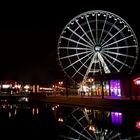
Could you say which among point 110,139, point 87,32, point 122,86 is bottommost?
point 110,139

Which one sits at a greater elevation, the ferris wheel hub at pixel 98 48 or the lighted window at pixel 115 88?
the ferris wheel hub at pixel 98 48

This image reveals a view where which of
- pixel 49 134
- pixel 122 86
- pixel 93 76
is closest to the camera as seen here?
pixel 49 134

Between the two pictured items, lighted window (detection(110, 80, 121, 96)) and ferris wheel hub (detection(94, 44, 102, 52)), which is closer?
ferris wheel hub (detection(94, 44, 102, 52))

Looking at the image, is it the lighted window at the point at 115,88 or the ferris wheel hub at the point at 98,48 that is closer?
the ferris wheel hub at the point at 98,48

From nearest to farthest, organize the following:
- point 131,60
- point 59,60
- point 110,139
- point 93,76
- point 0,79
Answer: point 110,139 < point 59,60 < point 93,76 < point 131,60 < point 0,79

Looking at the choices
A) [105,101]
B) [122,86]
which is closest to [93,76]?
[122,86]

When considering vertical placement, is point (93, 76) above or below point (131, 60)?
below

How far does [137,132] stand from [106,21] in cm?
2891

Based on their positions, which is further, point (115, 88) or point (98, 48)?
point (115, 88)

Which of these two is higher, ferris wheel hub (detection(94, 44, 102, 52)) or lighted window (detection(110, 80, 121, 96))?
ferris wheel hub (detection(94, 44, 102, 52))

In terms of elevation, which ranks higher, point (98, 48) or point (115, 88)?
point (98, 48)

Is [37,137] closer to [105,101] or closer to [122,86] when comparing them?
[105,101]

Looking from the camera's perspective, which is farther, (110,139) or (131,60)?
(131,60)

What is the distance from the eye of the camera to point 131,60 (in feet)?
234
